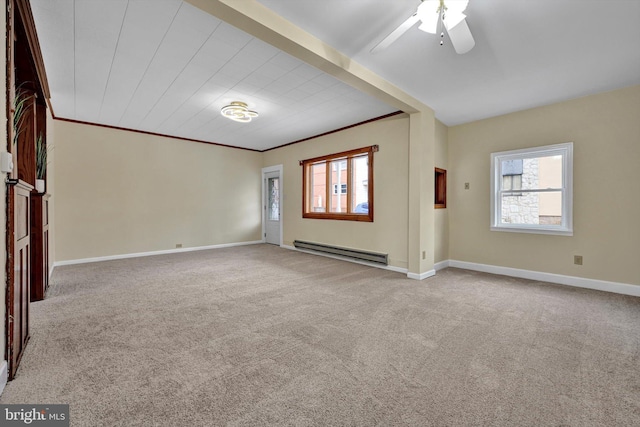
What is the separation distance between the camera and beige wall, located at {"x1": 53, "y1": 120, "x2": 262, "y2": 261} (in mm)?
4914

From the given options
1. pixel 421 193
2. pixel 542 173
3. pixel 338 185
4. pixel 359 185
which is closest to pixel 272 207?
pixel 338 185

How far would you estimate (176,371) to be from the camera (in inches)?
69.6

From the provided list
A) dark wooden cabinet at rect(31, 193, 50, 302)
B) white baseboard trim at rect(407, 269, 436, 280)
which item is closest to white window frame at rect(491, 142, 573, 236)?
white baseboard trim at rect(407, 269, 436, 280)

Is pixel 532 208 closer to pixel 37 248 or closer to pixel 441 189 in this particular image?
pixel 441 189

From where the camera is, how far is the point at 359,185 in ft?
17.8

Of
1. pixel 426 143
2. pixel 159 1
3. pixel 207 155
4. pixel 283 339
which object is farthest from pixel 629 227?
pixel 207 155

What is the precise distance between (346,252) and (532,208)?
3.11m

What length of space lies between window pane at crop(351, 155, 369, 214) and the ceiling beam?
2.05 metres

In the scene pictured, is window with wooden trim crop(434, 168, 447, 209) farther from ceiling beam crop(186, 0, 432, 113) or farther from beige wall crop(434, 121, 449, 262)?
ceiling beam crop(186, 0, 432, 113)

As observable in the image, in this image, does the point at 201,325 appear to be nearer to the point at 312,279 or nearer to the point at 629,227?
the point at 312,279

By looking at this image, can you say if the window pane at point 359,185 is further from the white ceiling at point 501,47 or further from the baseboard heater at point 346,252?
the white ceiling at point 501,47

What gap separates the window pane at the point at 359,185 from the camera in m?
5.30

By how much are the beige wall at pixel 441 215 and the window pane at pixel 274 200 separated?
13.5 feet

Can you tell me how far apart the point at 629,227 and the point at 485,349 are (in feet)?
9.89
